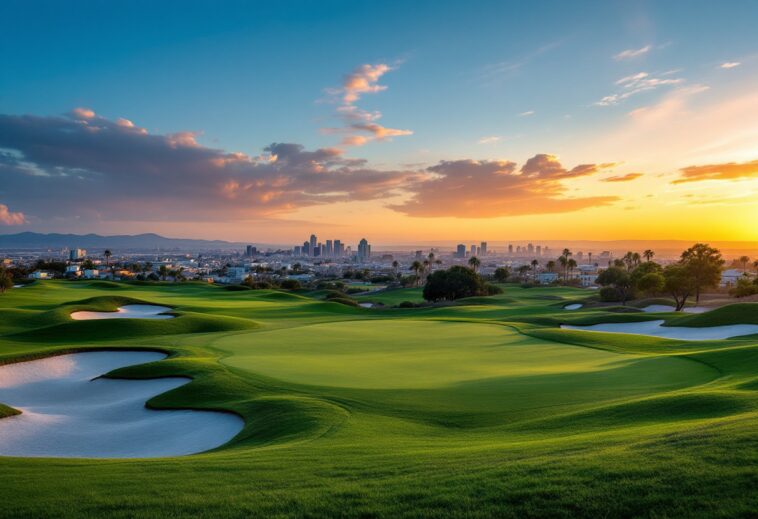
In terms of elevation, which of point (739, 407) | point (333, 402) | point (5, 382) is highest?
point (739, 407)

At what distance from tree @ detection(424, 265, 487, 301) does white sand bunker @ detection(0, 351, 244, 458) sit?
178 ft

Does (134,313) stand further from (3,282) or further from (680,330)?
(680,330)

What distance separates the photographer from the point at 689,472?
→ 670cm

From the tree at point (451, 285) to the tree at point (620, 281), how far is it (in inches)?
759

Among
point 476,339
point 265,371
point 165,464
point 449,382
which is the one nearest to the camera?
point 165,464

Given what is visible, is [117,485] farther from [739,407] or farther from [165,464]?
[739,407]

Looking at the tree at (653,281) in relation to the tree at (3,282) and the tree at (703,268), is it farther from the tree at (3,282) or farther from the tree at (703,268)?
the tree at (3,282)

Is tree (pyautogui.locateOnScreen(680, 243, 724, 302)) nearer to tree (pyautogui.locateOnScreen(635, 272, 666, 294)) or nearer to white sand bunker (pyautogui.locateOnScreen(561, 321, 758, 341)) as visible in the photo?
tree (pyautogui.locateOnScreen(635, 272, 666, 294))

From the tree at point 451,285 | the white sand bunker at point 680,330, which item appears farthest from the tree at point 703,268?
the tree at point 451,285

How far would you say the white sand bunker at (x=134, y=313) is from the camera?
42.4m

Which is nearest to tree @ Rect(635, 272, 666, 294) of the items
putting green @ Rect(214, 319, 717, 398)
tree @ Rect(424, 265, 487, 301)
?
tree @ Rect(424, 265, 487, 301)

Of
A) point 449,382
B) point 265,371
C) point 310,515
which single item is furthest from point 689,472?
point 265,371

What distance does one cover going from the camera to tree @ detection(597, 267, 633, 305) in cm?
6775

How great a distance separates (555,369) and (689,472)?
1447 centimetres
